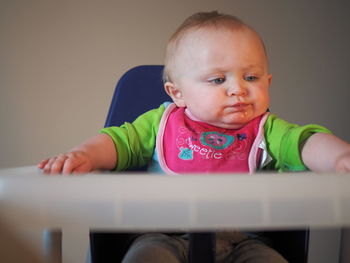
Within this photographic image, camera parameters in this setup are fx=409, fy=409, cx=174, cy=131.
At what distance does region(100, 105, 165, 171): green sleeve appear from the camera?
0.65 m

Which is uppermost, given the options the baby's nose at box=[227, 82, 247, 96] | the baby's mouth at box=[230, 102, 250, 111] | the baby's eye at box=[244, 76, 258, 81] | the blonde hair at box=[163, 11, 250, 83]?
the blonde hair at box=[163, 11, 250, 83]

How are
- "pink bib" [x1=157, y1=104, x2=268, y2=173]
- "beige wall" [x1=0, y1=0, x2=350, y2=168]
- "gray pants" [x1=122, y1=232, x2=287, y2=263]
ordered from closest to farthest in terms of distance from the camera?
1. "gray pants" [x1=122, y1=232, x2=287, y2=263]
2. "pink bib" [x1=157, y1=104, x2=268, y2=173]
3. "beige wall" [x1=0, y1=0, x2=350, y2=168]

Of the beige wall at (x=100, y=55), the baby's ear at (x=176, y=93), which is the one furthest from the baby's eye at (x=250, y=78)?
the beige wall at (x=100, y=55)

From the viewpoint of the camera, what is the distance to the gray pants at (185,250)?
0.53 m

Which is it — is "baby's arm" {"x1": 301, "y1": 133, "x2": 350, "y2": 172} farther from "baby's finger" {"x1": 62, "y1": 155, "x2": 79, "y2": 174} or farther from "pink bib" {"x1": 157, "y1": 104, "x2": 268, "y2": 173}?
"baby's finger" {"x1": 62, "y1": 155, "x2": 79, "y2": 174}

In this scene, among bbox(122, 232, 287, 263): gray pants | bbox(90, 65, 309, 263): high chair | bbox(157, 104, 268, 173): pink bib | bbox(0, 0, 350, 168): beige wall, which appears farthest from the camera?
bbox(0, 0, 350, 168): beige wall

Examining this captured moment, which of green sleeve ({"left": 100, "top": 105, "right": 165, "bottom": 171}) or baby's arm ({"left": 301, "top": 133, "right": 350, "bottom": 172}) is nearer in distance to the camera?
baby's arm ({"left": 301, "top": 133, "right": 350, "bottom": 172})

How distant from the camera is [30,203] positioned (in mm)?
302

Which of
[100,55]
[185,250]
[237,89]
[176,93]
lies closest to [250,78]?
[237,89]

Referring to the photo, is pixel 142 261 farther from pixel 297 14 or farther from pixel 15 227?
pixel 297 14

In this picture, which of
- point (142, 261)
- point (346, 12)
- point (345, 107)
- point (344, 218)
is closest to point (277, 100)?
point (345, 107)

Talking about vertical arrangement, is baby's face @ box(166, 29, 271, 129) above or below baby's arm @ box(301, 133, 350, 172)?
above

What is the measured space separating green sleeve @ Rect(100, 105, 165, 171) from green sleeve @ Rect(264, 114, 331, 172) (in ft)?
0.64

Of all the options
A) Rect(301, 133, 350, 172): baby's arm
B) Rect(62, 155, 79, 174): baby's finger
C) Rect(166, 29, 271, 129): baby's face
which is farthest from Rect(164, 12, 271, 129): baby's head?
Rect(62, 155, 79, 174): baby's finger
